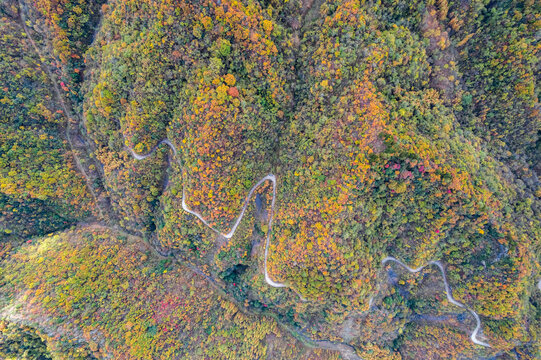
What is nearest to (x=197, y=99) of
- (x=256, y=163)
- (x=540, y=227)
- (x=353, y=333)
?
(x=256, y=163)

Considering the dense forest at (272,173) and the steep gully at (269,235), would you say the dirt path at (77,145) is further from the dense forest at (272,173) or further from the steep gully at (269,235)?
the steep gully at (269,235)

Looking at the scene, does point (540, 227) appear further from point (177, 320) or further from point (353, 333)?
point (177, 320)

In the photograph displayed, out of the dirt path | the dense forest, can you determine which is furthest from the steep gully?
the dirt path

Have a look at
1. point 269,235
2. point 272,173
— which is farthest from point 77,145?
point 269,235

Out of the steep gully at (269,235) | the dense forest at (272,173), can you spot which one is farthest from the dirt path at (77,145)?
the steep gully at (269,235)

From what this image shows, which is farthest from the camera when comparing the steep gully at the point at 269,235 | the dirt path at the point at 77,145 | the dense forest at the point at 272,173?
the dirt path at the point at 77,145

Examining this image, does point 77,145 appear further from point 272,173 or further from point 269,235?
point 269,235

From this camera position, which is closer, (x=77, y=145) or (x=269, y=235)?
(x=269, y=235)

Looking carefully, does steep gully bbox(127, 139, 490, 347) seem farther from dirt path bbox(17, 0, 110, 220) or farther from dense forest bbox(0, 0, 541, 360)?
dirt path bbox(17, 0, 110, 220)

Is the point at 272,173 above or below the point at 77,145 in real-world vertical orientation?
above
